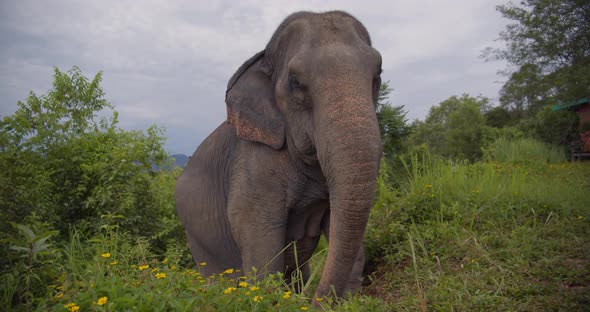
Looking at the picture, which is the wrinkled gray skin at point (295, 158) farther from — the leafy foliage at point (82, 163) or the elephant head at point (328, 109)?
the leafy foliage at point (82, 163)

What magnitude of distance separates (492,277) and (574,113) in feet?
69.5

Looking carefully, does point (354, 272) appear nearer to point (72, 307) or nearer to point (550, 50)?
point (72, 307)

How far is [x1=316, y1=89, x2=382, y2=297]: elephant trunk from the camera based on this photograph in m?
3.03

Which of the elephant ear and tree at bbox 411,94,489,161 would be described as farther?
tree at bbox 411,94,489,161

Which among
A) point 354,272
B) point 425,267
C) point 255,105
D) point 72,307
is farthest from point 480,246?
point 72,307

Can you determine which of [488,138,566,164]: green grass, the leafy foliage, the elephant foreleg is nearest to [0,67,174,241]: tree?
the leafy foliage

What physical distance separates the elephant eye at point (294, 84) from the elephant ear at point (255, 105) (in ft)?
1.10

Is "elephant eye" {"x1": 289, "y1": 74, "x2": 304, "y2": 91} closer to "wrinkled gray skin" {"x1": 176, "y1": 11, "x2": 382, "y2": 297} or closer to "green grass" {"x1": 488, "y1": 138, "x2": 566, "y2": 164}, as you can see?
"wrinkled gray skin" {"x1": 176, "y1": 11, "x2": 382, "y2": 297}

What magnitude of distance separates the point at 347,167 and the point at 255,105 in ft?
4.06

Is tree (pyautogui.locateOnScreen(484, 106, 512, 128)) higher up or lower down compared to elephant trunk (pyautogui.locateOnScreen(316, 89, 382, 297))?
higher up

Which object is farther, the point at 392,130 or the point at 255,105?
the point at 392,130

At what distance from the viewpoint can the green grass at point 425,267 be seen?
2.39 metres

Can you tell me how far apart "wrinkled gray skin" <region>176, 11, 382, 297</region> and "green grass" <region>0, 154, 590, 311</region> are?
355 millimetres

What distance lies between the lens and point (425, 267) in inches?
169
